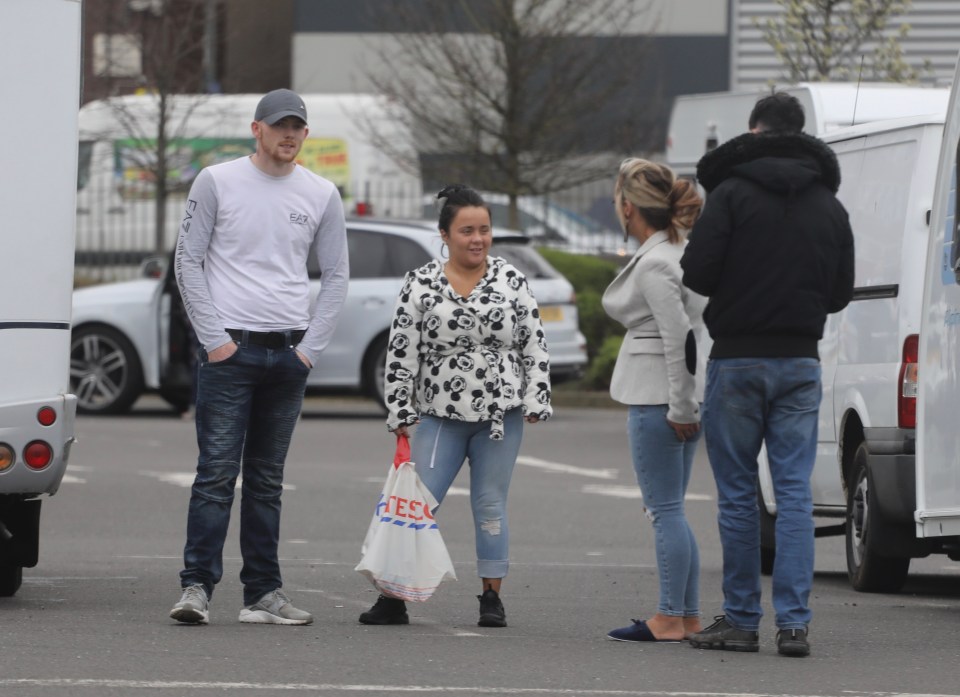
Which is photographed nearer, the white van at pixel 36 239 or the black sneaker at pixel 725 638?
the black sneaker at pixel 725 638

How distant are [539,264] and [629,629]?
1190 centimetres

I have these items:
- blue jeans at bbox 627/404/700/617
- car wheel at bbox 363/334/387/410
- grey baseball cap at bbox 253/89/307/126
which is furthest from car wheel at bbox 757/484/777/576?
car wheel at bbox 363/334/387/410

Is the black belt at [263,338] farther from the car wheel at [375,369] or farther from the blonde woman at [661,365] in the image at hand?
the car wheel at [375,369]

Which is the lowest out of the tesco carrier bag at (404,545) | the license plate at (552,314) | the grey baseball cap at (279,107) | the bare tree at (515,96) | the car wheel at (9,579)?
the car wheel at (9,579)

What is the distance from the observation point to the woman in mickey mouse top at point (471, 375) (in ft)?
25.2

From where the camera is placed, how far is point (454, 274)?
7.80 meters

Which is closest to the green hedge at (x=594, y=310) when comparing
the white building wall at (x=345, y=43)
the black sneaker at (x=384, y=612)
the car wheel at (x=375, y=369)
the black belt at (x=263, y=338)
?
the car wheel at (x=375, y=369)

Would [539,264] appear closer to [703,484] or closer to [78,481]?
[703,484]

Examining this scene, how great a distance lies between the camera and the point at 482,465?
779 cm

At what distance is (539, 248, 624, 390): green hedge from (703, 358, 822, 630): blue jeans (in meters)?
14.7

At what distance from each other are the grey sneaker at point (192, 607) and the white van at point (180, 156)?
19.2 meters

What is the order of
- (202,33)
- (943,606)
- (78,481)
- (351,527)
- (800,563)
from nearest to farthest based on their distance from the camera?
(800,563)
(943,606)
(351,527)
(78,481)
(202,33)

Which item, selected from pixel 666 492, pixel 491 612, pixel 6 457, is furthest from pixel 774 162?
pixel 6 457

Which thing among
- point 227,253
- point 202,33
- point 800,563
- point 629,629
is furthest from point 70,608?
point 202,33
